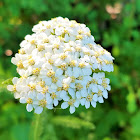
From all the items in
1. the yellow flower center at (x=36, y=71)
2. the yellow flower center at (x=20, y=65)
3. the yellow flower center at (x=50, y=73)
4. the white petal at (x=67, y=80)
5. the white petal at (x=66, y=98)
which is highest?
the yellow flower center at (x=20, y=65)

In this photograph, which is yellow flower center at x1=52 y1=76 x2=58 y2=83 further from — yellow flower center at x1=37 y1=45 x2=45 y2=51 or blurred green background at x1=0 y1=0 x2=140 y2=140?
blurred green background at x1=0 y1=0 x2=140 y2=140

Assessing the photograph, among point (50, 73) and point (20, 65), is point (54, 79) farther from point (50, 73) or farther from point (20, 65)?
point (20, 65)

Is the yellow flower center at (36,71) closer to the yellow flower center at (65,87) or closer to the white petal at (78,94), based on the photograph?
the yellow flower center at (65,87)

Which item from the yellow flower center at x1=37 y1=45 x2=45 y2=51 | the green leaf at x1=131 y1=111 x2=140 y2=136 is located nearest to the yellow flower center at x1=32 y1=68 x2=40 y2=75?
the yellow flower center at x1=37 y1=45 x2=45 y2=51

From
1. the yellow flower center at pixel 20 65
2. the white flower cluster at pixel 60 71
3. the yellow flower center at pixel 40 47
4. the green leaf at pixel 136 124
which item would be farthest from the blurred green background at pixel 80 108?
the yellow flower center at pixel 40 47

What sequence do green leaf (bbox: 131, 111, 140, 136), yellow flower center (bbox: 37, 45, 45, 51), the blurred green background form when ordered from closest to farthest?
yellow flower center (bbox: 37, 45, 45, 51) < the blurred green background < green leaf (bbox: 131, 111, 140, 136)

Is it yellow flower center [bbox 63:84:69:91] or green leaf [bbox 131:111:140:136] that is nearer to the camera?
yellow flower center [bbox 63:84:69:91]
